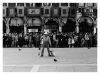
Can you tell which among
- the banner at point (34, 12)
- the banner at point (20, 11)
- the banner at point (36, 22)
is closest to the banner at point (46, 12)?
the banner at point (34, 12)

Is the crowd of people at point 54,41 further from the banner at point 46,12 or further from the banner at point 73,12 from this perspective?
the banner at point 46,12

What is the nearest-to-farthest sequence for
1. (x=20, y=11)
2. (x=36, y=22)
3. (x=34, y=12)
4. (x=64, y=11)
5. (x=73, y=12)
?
(x=73, y=12) < (x=64, y=11) < (x=36, y=22) < (x=20, y=11) < (x=34, y=12)

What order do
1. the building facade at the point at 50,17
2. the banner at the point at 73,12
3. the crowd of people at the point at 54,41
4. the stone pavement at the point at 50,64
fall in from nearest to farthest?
the stone pavement at the point at 50,64
the crowd of people at the point at 54,41
the building facade at the point at 50,17
the banner at the point at 73,12

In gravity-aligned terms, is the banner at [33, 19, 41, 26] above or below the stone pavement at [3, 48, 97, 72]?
above

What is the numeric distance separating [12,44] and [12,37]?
745 millimetres

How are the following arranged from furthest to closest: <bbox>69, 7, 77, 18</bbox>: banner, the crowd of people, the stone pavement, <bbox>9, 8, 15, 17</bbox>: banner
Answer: <bbox>9, 8, 15, 17</bbox>: banner < <bbox>69, 7, 77, 18</bbox>: banner < the crowd of people < the stone pavement

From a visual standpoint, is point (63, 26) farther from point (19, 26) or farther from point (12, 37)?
point (12, 37)

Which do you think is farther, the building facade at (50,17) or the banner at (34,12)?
the banner at (34,12)

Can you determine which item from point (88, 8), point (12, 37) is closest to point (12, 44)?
point (12, 37)

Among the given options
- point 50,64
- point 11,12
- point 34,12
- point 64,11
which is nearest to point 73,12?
point 64,11

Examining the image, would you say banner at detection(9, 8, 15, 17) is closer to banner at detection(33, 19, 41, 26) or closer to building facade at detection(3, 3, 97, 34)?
building facade at detection(3, 3, 97, 34)

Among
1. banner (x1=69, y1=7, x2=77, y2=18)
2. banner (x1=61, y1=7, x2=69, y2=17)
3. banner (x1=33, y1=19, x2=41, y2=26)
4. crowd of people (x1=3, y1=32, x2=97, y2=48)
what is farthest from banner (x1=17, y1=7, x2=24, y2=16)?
crowd of people (x1=3, y1=32, x2=97, y2=48)

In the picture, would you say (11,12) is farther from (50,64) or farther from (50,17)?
(50,64)

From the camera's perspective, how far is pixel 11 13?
156ft
